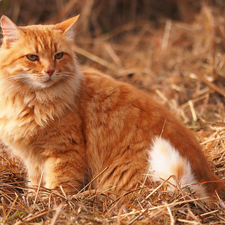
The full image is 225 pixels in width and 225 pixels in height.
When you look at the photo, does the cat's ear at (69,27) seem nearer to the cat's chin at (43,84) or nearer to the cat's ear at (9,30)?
the cat's ear at (9,30)

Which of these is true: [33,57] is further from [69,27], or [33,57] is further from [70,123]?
[70,123]

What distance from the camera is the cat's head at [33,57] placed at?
207cm

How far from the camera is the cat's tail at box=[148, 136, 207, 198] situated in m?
1.88

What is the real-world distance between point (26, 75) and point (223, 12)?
15.9 ft

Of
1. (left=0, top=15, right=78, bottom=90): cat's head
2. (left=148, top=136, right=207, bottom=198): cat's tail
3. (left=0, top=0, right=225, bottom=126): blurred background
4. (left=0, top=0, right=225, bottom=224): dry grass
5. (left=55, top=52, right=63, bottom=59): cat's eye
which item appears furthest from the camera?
(left=0, top=0, right=225, bottom=126): blurred background

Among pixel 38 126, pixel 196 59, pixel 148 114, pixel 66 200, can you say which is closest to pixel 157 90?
pixel 196 59

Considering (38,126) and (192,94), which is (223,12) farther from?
(38,126)

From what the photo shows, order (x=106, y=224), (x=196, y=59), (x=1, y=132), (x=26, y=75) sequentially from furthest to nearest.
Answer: (x=196, y=59), (x=1, y=132), (x=26, y=75), (x=106, y=224)

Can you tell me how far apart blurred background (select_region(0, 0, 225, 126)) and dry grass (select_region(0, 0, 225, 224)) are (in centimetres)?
1

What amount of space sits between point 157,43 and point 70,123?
3591mm

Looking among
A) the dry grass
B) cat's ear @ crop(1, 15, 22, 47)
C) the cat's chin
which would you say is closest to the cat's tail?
the dry grass

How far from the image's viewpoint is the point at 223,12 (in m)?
5.50

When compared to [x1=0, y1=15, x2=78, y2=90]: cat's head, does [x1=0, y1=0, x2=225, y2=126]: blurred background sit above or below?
below

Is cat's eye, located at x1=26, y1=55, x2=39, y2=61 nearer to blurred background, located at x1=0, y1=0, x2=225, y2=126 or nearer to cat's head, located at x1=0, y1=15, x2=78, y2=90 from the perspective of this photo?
cat's head, located at x1=0, y1=15, x2=78, y2=90
